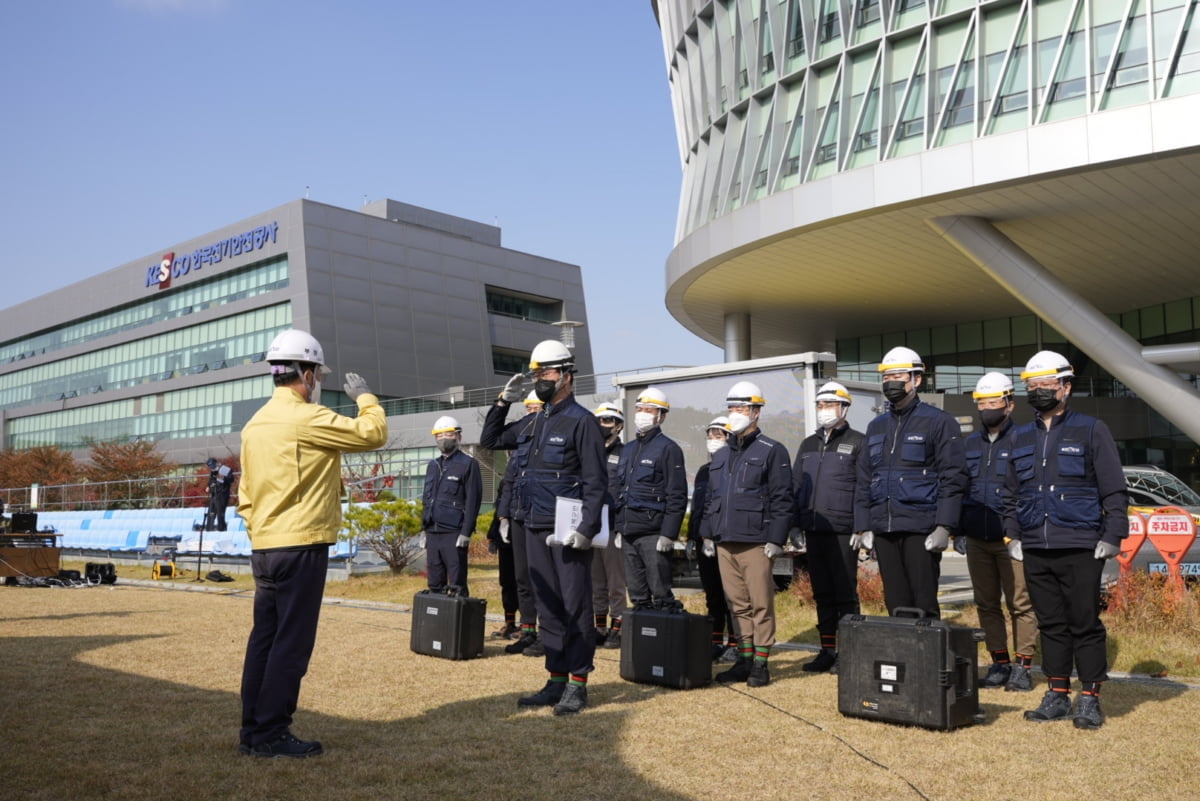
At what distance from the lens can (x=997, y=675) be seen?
7938 mm

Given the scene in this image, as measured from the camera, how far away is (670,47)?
34.9 metres

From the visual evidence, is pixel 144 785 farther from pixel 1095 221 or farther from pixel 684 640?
pixel 1095 221

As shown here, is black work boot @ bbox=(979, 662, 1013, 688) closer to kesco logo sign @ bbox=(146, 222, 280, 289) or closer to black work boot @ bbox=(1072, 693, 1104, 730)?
black work boot @ bbox=(1072, 693, 1104, 730)

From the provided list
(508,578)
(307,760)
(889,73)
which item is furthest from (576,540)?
(889,73)

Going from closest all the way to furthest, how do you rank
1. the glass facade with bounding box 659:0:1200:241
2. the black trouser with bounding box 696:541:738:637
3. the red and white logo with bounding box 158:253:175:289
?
the black trouser with bounding box 696:541:738:637, the glass facade with bounding box 659:0:1200:241, the red and white logo with bounding box 158:253:175:289

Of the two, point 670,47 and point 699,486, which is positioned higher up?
point 670,47

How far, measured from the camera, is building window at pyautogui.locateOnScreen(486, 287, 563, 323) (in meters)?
63.1

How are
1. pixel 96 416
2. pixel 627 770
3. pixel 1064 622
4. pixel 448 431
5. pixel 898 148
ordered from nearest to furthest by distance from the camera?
pixel 627 770
pixel 1064 622
pixel 448 431
pixel 898 148
pixel 96 416

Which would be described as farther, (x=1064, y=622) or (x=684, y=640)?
(x=684, y=640)

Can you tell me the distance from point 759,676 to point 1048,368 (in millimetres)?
3061

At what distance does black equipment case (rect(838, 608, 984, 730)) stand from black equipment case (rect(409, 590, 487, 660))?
3.69 meters

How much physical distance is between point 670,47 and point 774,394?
23.9 m

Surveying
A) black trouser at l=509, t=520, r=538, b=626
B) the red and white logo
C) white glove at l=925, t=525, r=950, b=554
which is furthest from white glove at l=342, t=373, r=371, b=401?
the red and white logo

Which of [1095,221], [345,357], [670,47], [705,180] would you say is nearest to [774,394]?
[1095,221]
